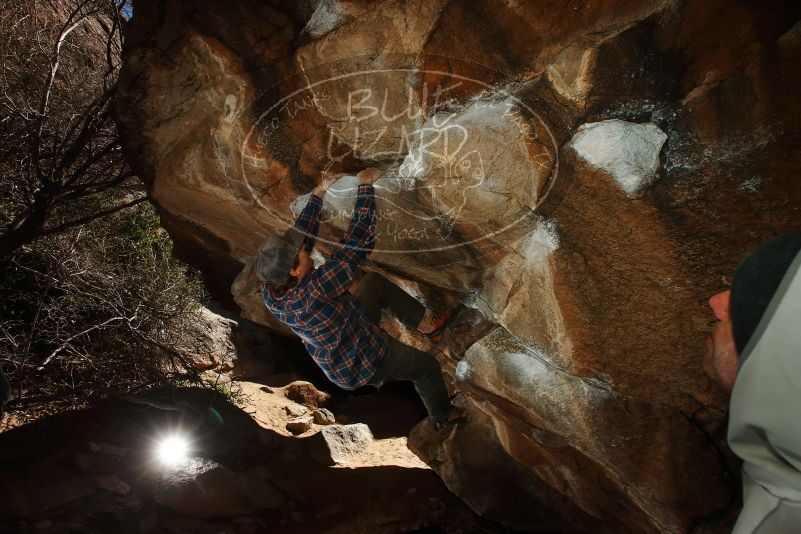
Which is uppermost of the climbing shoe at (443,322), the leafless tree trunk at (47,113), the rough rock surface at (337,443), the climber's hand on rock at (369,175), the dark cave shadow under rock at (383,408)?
the leafless tree trunk at (47,113)

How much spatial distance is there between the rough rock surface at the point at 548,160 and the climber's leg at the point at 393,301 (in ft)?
1.01

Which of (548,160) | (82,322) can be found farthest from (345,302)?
(82,322)

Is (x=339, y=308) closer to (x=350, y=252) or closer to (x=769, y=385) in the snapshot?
(x=350, y=252)

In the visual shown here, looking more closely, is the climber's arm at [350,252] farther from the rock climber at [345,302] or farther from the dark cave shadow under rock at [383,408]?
the dark cave shadow under rock at [383,408]

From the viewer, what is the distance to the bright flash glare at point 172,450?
14.7ft

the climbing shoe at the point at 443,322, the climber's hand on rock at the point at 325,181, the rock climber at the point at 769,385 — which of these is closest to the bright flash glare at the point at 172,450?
the climbing shoe at the point at 443,322

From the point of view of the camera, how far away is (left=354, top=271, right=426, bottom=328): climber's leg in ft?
11.7

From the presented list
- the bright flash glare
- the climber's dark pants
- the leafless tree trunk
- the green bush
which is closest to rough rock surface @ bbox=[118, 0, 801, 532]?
the climber's dark pants

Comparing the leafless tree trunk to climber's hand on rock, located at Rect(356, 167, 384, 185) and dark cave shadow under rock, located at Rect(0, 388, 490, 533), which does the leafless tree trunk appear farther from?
climber's hand on rock, located at Rect(356, 167, 384, 185)

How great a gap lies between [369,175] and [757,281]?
2062 millimetres

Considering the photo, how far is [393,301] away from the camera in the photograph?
3.62m

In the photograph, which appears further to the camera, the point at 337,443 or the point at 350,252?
the point at 337,443

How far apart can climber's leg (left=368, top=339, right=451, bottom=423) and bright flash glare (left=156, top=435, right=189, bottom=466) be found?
245 centimetres

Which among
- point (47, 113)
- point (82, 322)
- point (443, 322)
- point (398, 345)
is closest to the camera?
point (398, 345)
